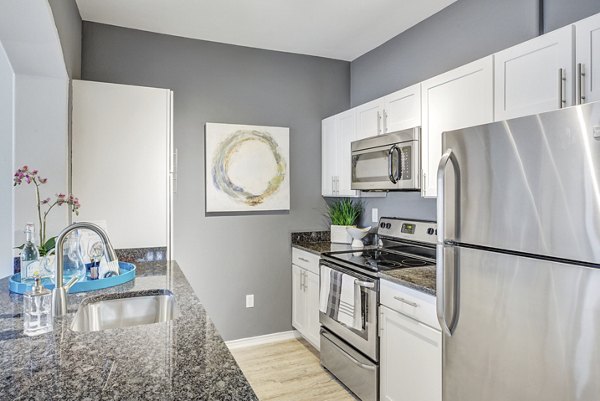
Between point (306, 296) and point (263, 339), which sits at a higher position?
point (306, 296)

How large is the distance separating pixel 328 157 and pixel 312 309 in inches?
54.1

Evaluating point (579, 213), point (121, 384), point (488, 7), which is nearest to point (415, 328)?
point (579, 213)

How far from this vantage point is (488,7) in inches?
94.0

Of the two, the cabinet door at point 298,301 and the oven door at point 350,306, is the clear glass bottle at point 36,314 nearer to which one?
the oven door at point 350,306

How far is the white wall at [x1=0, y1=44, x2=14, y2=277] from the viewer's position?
7.34 ft

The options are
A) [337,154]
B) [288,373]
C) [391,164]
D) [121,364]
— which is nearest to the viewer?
[121,364]

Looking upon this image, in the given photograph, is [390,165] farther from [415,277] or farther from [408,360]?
[408,360]

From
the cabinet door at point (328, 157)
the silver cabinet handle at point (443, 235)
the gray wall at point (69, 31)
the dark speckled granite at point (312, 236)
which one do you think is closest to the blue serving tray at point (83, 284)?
the gray wall at point (69, 31)

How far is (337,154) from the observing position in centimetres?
339

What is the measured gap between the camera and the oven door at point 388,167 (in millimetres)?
2438

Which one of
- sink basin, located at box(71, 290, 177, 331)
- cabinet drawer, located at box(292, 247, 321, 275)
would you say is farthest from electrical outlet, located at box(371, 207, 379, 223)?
sink basin, located at box(71, 290, 177, 331)

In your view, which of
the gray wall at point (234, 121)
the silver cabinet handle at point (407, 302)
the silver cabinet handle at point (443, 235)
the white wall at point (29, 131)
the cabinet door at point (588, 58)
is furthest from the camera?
the gray wall at point (234, 121)

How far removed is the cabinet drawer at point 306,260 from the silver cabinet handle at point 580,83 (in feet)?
6.46

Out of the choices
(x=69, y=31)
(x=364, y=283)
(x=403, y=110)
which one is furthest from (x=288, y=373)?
(x=69, y=31)
